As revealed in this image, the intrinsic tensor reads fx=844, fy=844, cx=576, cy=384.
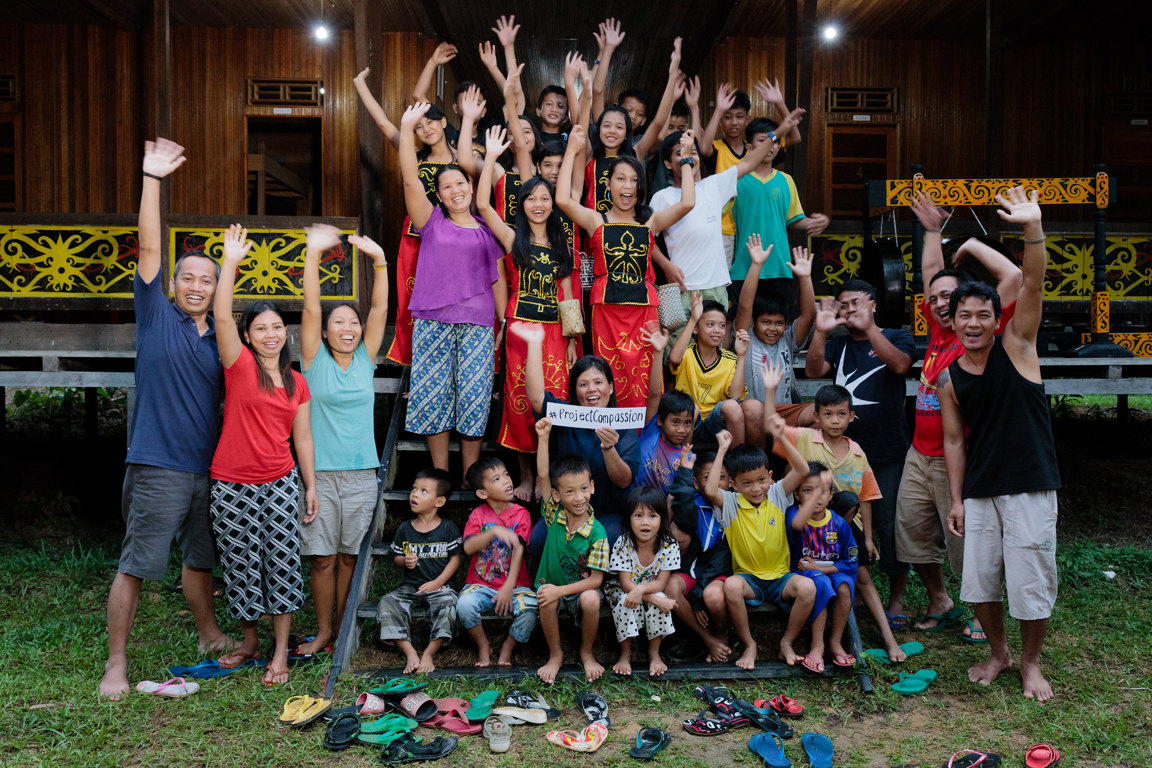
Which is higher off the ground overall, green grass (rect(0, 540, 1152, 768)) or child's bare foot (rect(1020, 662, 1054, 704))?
child's bare foot (rect(1020, 662, 1054, 704))

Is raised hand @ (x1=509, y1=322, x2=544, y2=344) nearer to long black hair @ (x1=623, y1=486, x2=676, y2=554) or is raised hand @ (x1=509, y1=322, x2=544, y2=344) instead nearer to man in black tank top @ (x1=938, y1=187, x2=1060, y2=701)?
long black hair @ (x1=623, y1=486, x2=676, y2=554)

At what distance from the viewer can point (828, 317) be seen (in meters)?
4.86

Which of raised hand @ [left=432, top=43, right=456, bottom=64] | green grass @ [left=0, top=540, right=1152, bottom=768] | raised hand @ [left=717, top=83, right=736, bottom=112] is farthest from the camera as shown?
raised hand @ [left=717, top=83, right=736, bottom=112]

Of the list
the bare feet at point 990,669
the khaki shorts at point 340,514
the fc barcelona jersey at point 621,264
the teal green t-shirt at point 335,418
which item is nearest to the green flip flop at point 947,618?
the bare feet at point 990,669

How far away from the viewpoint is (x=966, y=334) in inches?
153

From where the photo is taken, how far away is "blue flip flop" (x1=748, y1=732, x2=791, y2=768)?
3.25 metres

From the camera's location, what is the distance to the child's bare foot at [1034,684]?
3.81 metres

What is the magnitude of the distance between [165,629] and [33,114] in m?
6.94

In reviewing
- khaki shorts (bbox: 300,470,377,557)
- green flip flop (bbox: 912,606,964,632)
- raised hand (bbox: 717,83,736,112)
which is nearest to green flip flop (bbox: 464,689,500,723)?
khaki shorts (bbox: 300,470,377,557)

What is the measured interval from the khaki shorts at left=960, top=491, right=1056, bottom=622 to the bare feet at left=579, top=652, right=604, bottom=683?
1.77 m

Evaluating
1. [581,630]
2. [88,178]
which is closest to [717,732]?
[581,630]

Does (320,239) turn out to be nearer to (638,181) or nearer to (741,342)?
(638,181)

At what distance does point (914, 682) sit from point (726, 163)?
11.9 ft

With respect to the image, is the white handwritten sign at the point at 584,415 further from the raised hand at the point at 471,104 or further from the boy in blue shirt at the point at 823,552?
the raised hand at the point at 471,104
